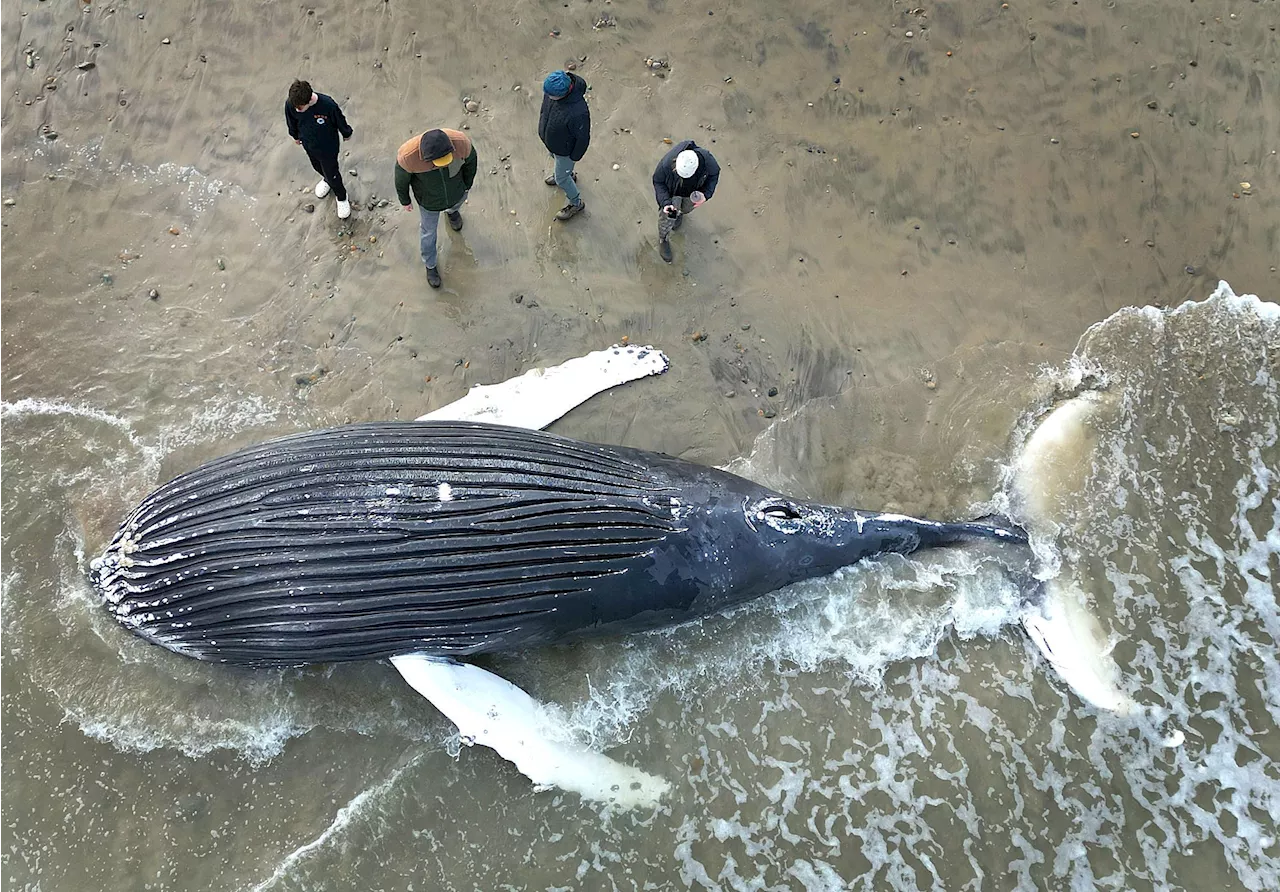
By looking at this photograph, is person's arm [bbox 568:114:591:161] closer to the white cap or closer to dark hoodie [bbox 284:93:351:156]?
the white cap

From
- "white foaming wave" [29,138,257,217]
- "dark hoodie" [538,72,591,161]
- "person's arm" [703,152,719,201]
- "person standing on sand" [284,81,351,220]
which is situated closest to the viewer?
"person standing on sand" [284,81,351,220]

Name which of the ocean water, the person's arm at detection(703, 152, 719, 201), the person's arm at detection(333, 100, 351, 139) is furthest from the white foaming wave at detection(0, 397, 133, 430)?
the person's arm at detection(703, 152, 719, 201)

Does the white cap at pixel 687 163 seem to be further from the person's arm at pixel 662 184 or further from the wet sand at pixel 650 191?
the wet sand at pixel 650 191

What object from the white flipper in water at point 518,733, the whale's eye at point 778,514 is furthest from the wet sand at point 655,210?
the white flipper in water at point 518,733

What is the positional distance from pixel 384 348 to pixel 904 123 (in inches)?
223

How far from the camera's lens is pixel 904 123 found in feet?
25.4

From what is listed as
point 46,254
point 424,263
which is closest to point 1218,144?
point 424,263

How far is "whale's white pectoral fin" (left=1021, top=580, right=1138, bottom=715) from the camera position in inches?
237

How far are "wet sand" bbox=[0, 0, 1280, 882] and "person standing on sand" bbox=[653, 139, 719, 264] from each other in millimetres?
682

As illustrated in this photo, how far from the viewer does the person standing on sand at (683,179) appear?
622cm

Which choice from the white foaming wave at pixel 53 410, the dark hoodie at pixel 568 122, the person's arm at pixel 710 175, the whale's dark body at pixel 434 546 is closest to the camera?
the whale's dark body at pixel 434 546

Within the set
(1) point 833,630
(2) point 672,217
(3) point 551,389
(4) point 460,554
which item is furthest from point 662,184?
(1) point 833,630

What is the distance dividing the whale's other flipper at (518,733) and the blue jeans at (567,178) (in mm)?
4395

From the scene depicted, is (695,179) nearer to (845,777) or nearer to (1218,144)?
(845,777)
